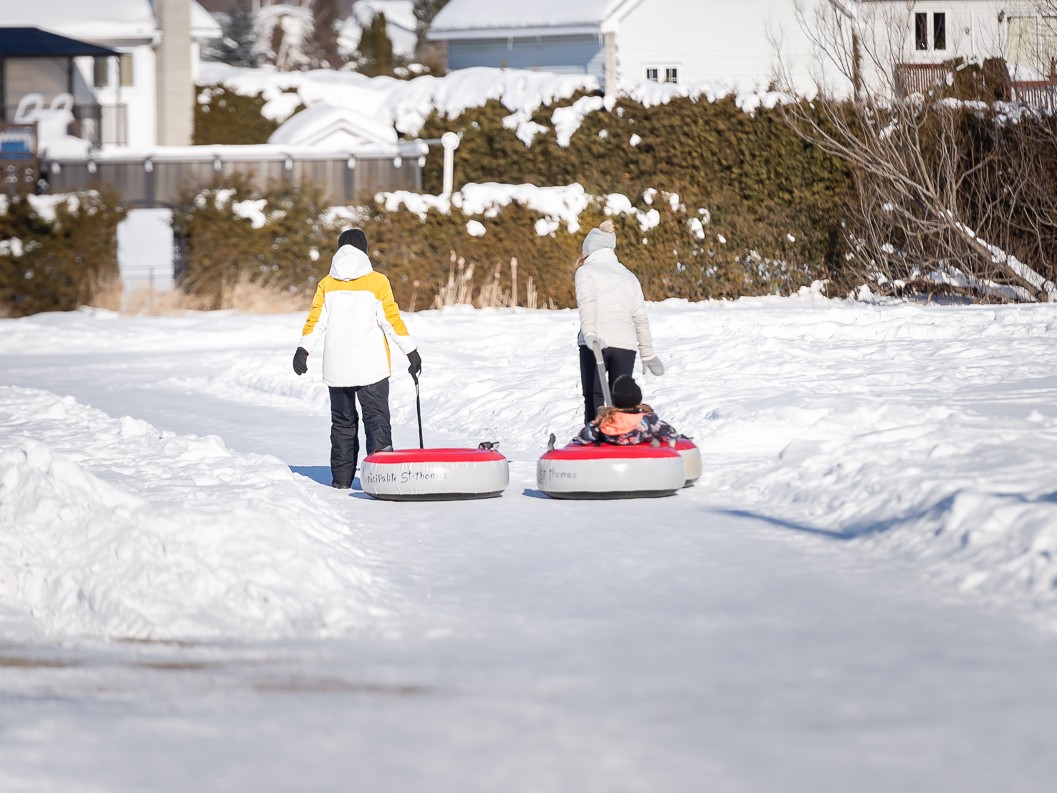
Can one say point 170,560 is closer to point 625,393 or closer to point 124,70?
point 625,393

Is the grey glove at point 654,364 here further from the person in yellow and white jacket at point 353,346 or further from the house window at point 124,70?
the house window at point 124,70

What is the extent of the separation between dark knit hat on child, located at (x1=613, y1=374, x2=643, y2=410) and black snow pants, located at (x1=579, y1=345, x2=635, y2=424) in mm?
729

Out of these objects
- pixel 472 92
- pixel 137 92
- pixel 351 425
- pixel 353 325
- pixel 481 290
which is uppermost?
pixel 137 92

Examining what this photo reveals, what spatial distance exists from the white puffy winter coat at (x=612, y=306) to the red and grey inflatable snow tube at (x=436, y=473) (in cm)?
122

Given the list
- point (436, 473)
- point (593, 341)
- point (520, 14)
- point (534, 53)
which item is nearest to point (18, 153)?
point (520, 14)

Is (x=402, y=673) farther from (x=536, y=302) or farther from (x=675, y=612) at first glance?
(x=536, y=302)

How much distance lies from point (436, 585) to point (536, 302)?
1691 centimetres

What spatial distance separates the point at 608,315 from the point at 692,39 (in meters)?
30.9

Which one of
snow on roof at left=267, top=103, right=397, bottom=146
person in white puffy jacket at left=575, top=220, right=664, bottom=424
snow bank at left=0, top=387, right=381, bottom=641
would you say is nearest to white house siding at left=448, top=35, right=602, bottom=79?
snow on roof at left=267, top=103, right=397, bottom=146

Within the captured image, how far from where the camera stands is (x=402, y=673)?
5609mm

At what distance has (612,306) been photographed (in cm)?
1006

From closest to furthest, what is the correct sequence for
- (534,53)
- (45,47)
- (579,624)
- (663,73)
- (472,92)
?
(579,624), (472,92), (663,73), (45,47), (534,53)

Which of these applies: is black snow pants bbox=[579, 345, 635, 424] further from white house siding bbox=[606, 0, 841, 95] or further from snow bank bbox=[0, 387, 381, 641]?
white house siding bbox=[606, 0, 841, 95]

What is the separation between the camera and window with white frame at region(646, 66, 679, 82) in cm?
3953
